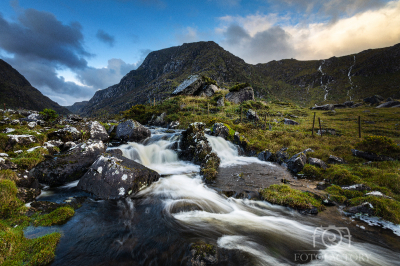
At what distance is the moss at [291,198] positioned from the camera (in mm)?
8344

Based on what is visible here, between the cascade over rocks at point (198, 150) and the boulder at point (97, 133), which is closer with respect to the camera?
the cascade over rocks at point (198, 150)

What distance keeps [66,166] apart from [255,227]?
12.9m

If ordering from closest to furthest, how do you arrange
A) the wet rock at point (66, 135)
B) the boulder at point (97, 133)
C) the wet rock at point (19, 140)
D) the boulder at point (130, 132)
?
the wet rock at point (19, 140)
the wet rock at point (66, 135)
the boulder at point (97, 133)
the boulder at point (130, 132)

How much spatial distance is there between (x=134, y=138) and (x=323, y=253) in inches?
785

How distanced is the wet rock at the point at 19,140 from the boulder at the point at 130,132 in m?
8.15

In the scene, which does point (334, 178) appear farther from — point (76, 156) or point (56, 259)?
point (76, 156)

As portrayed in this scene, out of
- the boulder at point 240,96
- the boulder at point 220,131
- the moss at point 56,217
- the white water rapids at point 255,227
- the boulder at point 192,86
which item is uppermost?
the boulder at point 192,86

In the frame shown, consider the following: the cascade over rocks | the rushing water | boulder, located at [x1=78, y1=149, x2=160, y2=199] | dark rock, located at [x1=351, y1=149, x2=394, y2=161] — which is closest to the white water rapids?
the rushing water

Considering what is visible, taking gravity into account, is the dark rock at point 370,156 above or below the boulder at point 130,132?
below

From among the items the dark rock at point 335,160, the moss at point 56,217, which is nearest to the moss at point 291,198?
the dark rock at point 335,160

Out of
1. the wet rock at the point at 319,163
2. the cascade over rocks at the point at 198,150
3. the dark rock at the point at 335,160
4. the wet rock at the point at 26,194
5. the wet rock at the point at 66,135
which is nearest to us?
the wet rock at the point at 26,194

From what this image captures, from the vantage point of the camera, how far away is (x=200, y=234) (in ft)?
21.7

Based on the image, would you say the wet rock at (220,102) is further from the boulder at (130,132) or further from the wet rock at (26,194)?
the wet rock at (26,194)

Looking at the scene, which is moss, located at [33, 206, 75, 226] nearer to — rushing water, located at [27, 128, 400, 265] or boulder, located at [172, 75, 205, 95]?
rushing water, located at [27, 128, 400, 265]
